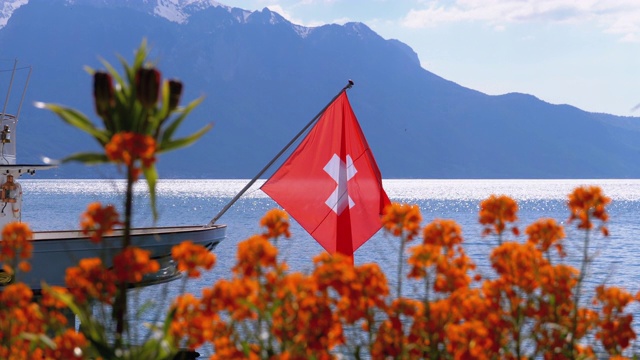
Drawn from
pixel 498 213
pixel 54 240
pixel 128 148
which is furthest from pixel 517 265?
pixel 54 240

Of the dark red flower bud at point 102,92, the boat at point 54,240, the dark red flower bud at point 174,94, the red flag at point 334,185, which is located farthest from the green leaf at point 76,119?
the boat at point 54,240

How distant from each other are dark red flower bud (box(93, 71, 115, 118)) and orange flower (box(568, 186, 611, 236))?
2.60 metres

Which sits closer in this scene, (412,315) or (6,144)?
(412,315)

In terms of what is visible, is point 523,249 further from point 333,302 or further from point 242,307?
point 242,307

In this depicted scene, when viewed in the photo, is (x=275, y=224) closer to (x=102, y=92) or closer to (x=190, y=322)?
(x=190, y=322)

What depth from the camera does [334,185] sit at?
Answer: 15547mm

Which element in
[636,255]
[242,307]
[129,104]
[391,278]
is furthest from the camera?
[636,255]

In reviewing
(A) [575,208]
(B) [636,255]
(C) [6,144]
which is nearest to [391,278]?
(B) [636,255]

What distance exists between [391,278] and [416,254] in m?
49.4

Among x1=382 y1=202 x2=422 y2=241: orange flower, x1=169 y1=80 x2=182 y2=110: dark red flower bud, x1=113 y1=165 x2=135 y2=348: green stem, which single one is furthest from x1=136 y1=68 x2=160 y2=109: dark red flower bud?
x1=382 y1=202 x2=422 y2=241: orange flower

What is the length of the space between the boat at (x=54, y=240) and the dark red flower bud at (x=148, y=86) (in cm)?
1417

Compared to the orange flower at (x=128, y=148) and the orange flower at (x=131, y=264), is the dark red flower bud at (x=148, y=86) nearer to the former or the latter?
the orange flower at (x=128, y=148)

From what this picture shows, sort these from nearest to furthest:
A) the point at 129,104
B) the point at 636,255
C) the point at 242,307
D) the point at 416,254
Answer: the point at 242,307
the point at 416,254
the point at 129,104
the point at 636,255

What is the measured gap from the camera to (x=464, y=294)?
4715 millimetres
